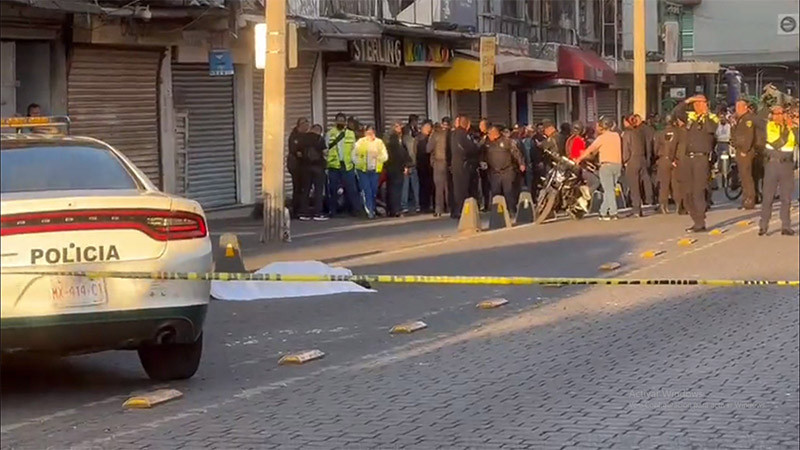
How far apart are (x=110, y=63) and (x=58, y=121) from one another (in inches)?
20.6

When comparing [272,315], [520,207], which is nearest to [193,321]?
[272,315]

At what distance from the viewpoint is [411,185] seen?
995 cm

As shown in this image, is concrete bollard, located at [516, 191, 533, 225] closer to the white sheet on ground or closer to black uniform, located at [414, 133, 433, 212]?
black uniform, located at [414, 133, 433, 212]

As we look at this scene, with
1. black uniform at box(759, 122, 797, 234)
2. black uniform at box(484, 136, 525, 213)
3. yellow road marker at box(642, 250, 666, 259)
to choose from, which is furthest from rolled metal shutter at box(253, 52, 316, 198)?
black uniform at box(759, 122, 797, 234)

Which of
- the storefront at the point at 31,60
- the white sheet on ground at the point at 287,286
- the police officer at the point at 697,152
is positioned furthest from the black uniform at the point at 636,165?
the storefront at the point at 31,60

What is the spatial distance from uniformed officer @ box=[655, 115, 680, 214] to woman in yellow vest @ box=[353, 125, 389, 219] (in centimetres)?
163

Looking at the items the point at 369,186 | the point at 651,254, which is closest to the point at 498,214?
the point at 369,186

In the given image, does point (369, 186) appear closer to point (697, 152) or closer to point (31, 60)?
point (697, 152)

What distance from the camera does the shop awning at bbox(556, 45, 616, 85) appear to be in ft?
23.1

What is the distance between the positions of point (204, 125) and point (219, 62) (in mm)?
956

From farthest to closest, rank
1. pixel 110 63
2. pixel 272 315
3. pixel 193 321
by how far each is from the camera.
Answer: pixel 272 315, pixel 193 321, pixel 110 63

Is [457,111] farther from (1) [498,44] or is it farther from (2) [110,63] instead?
(2) [110,63]

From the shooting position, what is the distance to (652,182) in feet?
47.9

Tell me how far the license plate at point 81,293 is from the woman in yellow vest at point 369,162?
2.01 meters
